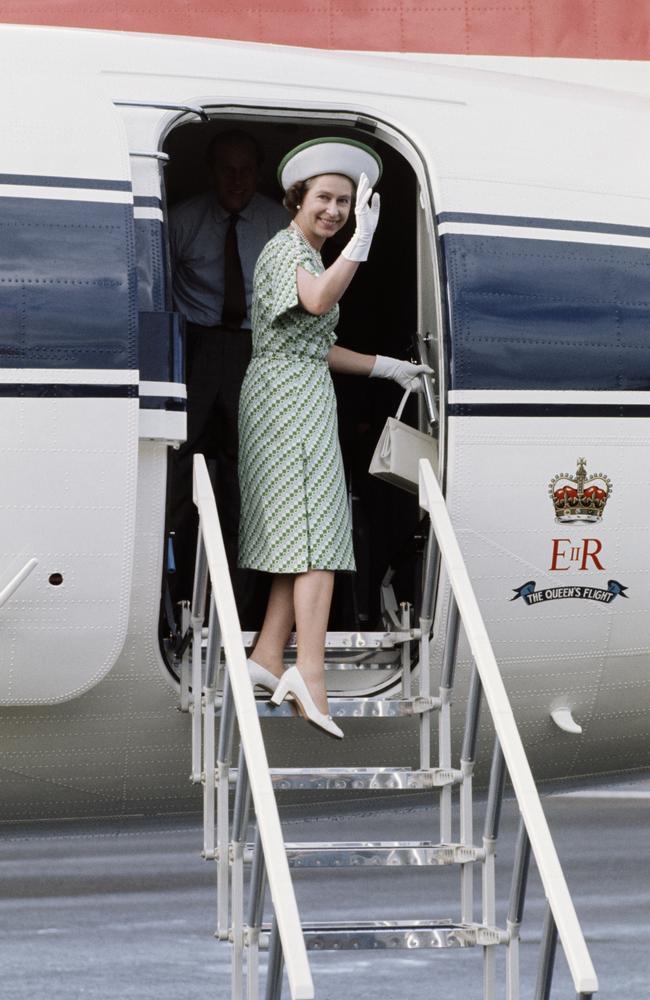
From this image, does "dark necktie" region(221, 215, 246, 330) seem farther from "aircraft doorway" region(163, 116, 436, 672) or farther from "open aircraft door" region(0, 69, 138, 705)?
"open aircraft door" region(0, 69, 138, 705)

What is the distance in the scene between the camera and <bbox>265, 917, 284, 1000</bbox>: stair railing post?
447 cm

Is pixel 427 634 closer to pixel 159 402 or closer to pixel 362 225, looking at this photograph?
pixel 159 402

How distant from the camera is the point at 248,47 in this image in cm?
629

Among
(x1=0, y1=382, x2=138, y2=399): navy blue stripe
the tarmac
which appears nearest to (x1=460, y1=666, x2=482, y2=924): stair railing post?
the tarmac

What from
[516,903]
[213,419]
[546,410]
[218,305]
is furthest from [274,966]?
[218,305]

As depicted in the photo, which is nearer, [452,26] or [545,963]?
[545,963]

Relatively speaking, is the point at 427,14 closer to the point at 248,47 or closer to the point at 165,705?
the point at 248,47

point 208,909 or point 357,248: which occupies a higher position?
point 357,248

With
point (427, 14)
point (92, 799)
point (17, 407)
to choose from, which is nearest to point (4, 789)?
point (92, 799)

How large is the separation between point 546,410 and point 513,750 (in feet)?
5.61

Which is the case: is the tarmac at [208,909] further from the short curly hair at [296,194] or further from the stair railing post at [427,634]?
the short curly hair at [296,194]

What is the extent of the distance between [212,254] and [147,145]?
Answer: 87 centimetres

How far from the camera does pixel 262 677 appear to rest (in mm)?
5727

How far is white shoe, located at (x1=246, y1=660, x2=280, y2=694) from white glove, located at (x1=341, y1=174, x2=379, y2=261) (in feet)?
5.03
